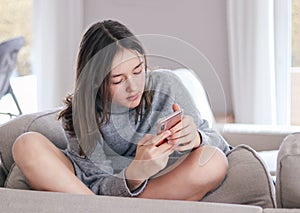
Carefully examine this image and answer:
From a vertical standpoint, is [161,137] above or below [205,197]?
above

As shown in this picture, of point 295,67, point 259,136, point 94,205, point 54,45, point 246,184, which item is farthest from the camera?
point 54,45

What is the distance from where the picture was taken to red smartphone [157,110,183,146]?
1501 millimetres

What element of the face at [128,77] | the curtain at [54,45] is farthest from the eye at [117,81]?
the curtain at [54,45]

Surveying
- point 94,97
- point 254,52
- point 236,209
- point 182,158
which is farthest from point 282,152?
point 254,52

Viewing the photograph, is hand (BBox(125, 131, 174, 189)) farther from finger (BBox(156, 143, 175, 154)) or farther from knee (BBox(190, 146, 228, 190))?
knee (BBox(190, 146, 228, 190))

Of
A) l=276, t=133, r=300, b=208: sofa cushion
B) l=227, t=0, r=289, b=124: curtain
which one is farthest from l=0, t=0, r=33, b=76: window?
l=276, t=133, r=300, b=208: sofa cushion

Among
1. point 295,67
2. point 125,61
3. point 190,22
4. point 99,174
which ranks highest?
point 125,61

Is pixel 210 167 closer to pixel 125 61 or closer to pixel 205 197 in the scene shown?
pixel 205 197

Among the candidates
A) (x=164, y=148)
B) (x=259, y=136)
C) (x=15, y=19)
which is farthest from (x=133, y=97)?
(x=15, y=19)

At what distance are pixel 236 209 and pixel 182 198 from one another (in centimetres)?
44

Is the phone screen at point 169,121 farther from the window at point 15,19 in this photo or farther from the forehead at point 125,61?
the window at point 15,19

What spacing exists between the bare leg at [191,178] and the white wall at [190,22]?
7.69 feet

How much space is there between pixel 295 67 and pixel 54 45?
1.58m

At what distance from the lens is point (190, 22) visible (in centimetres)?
411
